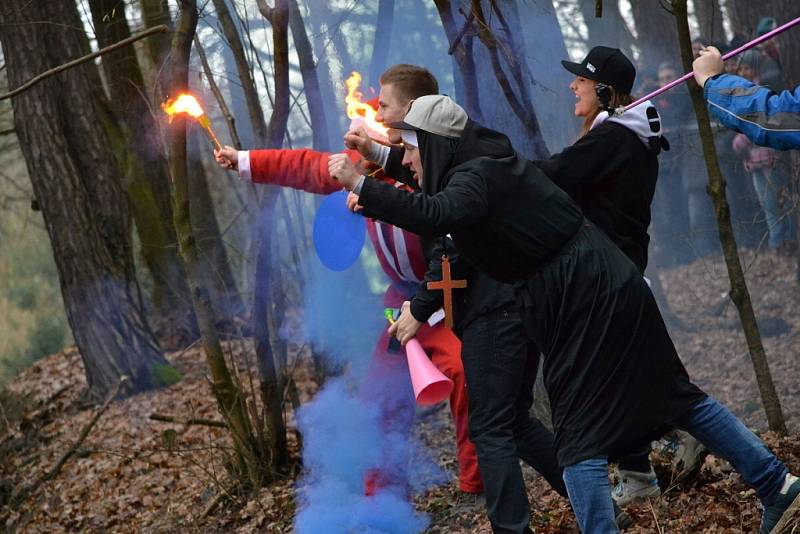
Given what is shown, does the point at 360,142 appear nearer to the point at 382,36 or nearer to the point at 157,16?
the point at 382,36

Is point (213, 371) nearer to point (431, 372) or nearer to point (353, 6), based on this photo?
point (431, 372)

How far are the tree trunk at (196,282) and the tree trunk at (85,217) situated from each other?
4.21 meters

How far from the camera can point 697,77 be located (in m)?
4.02

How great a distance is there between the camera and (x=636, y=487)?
4.50 m

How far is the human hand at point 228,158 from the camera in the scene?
16.6 feet

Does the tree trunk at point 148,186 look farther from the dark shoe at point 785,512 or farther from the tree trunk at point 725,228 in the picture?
the dark shoe at point 785,512

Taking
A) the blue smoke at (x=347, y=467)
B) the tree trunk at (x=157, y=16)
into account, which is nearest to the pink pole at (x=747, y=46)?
the blue smoke at (x=347, y=467)

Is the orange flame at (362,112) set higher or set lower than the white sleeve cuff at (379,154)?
higher

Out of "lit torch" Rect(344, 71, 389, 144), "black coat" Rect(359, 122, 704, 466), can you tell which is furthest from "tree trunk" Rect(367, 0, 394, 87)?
"black coat" Rect(359, 122, 704, 466)

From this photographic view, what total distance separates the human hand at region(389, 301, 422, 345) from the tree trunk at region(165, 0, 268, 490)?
5.79 feet

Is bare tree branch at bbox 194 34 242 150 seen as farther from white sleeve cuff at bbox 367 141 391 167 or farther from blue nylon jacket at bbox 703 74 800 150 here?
blue nylon jacket at bbox 703 74 800 150

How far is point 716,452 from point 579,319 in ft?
2.64

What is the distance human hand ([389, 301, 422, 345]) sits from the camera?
14.9 ft

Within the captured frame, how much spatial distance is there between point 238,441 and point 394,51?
10.5ft
